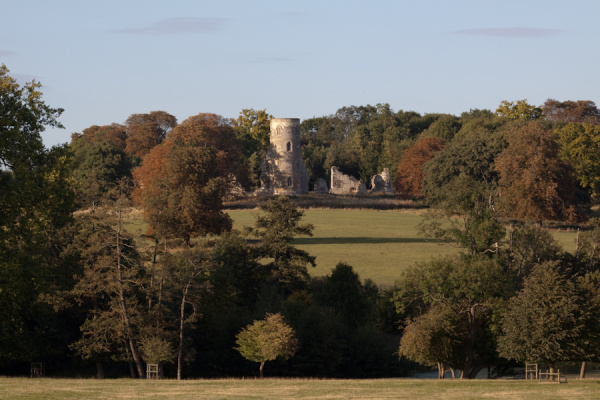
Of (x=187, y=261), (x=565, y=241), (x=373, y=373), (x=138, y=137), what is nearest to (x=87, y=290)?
(x=187, y=261)

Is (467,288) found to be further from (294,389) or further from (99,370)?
(99,370)

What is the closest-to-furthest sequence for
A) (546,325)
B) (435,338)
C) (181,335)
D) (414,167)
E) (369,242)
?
1. (546,325)
2. (435,338)
3. (181,335)
4. (369,242)
5. (414,167)

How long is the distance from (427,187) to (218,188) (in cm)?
3647

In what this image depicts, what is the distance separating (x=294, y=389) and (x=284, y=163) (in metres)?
80.7

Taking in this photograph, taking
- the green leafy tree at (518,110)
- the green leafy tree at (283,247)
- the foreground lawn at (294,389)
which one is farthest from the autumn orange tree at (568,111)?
the foreground lawn at (294,389)

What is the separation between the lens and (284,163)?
4336 inches

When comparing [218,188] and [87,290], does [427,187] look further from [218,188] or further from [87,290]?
[87,290]

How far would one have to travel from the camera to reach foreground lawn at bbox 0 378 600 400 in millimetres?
27703

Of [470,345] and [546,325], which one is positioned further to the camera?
[470,345]

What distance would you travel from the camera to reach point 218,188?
217 feet

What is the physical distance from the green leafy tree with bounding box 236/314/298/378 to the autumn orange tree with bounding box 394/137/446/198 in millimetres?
65122

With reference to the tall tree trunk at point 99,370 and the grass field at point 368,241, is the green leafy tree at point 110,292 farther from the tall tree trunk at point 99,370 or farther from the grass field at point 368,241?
the grass field at point 368,241

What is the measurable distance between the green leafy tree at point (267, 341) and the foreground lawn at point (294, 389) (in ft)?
22.0

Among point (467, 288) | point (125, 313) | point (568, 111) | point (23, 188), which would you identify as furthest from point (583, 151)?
point (23, 188)
